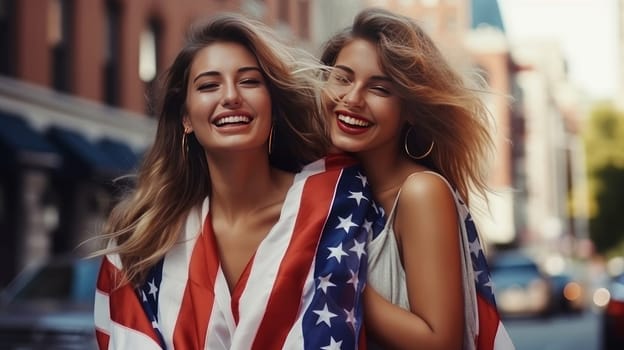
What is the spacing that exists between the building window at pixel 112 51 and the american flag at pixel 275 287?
80.6 ft

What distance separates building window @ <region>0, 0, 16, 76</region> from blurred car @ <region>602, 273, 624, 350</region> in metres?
14.2

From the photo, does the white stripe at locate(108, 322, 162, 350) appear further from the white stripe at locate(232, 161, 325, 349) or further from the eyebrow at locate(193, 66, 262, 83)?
the eyebrow at locate(193, 66, 262, 83)

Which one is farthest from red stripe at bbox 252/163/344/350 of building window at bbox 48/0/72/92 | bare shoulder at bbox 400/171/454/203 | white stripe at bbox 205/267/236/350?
building window at bbox 48/0/72/92

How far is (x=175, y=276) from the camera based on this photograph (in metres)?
3.55

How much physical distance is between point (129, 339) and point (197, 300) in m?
0.23

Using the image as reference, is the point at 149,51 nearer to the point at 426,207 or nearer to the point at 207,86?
the point at 207,86

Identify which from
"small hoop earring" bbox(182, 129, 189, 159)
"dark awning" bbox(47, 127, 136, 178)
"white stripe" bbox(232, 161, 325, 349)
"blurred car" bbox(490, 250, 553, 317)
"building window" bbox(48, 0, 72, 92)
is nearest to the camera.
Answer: "white stripe" bbox(232, 161, 325, 349)

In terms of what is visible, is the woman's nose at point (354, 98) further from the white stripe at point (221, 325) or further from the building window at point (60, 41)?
the building window at point (60, 41)

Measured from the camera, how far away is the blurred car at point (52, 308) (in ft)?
25.6

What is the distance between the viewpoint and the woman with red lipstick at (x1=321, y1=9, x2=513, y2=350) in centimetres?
336

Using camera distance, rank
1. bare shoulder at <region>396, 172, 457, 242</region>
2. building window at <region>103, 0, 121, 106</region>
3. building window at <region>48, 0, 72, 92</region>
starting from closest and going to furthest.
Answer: bare shoulder at <region>396, 172, 457, 242</region> < building window at <region>48, 0, 72, 92</region> < building window at <region>103, 0, 121, 106</region>

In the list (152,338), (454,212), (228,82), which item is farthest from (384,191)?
(152,338)

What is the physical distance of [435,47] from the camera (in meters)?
3.69

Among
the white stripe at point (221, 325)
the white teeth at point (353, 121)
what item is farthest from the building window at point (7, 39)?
the white stripe at point (221, 325)
